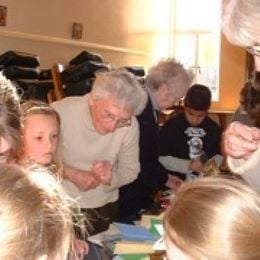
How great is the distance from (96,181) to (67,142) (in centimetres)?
23

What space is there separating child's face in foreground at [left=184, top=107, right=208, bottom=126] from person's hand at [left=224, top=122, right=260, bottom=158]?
2.11 metres

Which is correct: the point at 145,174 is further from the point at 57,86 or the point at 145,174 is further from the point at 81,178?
the point at 57,86

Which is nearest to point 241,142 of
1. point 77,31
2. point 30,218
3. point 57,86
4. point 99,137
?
point 30,218

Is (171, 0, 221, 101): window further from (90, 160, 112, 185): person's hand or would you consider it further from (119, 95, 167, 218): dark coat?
(90, 160, 112, 185): person's hand

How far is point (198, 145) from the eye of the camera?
373 cm

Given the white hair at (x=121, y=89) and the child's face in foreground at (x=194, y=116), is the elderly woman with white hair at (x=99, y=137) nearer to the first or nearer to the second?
the white hair at (x=121, y=89)

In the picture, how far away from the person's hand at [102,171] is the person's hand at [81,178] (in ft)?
0.07

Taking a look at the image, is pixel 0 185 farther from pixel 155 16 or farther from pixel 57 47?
pixel 155 16

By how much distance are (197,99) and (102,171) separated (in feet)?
4.60

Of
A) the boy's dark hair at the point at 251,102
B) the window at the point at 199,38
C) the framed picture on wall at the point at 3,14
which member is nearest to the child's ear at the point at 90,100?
the boy's dark hair at the point at 251,102

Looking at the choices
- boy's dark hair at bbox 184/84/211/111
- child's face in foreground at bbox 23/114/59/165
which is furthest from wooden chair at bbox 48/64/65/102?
child's face in foreground at bbox 23/114/59/165

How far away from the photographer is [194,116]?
12.5 ft

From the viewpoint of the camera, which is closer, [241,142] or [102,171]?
[241,142]

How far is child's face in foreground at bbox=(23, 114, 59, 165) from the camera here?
218 cm
